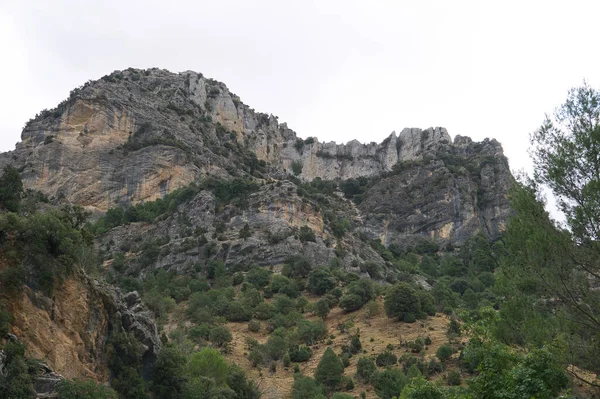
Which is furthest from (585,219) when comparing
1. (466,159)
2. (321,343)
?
(466,159)

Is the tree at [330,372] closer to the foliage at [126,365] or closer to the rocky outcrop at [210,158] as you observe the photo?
the foliage at [126,365]

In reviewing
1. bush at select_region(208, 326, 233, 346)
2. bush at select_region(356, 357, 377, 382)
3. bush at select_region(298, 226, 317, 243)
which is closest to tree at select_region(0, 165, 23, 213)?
bush at select_region(208, 326, 233, 346)

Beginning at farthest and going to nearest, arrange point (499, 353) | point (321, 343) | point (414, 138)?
point (414, 138) < point (321, 343) < point (499, 353)

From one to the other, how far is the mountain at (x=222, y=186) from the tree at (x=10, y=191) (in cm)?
814

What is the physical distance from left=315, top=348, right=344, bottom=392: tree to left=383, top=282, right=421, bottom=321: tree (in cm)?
1021

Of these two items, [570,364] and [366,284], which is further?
[366,284]

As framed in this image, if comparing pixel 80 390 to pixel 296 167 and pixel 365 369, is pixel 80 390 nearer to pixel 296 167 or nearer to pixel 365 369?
pixel 365 369

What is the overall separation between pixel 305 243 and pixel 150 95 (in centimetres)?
4901

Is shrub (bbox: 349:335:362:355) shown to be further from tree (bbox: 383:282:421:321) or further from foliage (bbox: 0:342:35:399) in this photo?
foliage (bbox: 0:342:35:399)

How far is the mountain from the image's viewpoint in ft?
213

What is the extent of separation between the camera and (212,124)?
353 ft

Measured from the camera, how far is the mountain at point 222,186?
64.9 m

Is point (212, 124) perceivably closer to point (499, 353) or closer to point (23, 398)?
point (23, 398)

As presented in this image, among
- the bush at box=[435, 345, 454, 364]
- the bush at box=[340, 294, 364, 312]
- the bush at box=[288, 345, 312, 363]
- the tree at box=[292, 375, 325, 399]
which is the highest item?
the bush at box=[340, 294, 364, 312]
